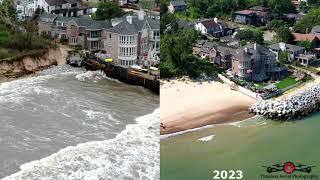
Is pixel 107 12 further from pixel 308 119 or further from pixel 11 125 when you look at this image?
pixel 308 119

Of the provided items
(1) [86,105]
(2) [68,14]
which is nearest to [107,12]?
(2) [68,14]

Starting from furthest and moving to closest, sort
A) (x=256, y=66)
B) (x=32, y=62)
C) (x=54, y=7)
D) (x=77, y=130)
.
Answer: (x=54, y=7)
(x=32, y=62)
(x=77, y=130)
(x=256, y=66)

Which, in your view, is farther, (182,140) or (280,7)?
(280,7)

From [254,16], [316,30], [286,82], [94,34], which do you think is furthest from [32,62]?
[286,82]

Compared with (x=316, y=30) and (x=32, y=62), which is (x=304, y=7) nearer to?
→ (x=316, y=30)

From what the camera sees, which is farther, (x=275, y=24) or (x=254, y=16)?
(x=254, y=16)
